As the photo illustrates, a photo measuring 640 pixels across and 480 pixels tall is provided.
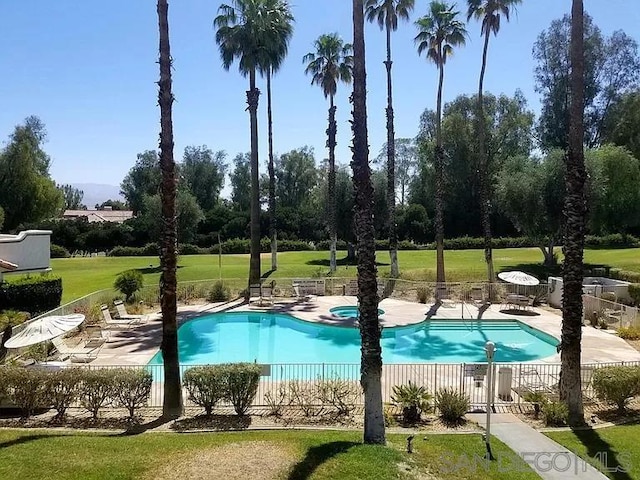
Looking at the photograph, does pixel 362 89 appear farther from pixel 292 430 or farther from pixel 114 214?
pixel 114 214

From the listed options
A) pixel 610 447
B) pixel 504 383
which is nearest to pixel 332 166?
pixel 504 383

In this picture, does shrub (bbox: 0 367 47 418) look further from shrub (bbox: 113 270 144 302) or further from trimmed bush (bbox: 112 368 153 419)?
shrub (bbox: 113 270 144 302)

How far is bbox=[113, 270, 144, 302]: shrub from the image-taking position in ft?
79.3

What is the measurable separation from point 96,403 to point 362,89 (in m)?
8.66

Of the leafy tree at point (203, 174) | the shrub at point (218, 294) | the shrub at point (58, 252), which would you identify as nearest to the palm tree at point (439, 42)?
the shrub at point (218, 294)

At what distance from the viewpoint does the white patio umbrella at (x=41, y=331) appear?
12578 millimetres

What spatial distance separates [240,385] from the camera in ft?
37.2

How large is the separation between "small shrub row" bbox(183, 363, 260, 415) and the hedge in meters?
11.3

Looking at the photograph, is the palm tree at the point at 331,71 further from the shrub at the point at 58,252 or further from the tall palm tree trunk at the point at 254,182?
the shrub at the point at 58,252

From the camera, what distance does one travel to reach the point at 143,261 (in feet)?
142

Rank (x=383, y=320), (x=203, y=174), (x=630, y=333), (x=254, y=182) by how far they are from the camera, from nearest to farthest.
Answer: (x=630, y=333)
(x=383, y=320)
(x=254, y=182)
(x=203, y=174)

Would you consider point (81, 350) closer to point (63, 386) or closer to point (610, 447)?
point (63, 386)

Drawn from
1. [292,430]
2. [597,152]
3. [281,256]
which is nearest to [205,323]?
[292,430]

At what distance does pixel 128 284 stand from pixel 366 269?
1758 centimetres
